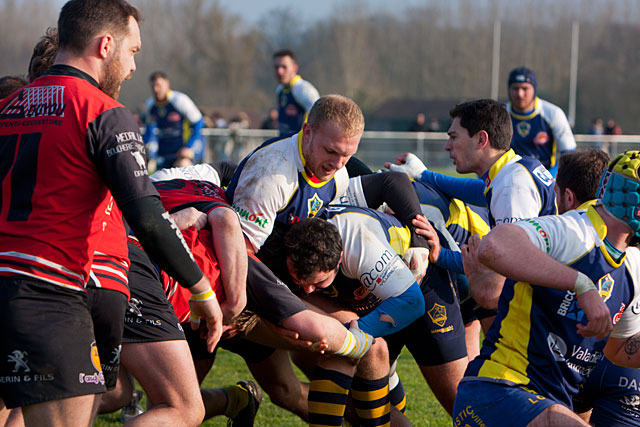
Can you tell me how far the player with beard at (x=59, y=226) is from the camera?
101 inches

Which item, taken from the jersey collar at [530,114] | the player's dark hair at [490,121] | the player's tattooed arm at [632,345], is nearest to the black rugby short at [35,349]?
the player's tattooed arm at [632,345]

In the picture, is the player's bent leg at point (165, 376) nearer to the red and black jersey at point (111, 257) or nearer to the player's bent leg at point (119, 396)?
the red and black jersey at point (111, 257)

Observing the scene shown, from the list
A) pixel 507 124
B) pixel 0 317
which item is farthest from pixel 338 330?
pixel 507 124

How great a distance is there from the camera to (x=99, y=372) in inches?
107

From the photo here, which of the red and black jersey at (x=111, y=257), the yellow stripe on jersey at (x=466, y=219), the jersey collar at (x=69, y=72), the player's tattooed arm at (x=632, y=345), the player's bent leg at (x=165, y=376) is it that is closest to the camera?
the jersey collar at (x=69, y=72)

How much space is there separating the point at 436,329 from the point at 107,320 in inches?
80.3

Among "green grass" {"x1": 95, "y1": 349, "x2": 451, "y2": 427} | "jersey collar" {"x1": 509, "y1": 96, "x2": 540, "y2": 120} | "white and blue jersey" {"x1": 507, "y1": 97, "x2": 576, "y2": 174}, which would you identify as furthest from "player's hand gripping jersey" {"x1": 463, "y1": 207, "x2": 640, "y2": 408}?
"jersey collar" {"x1": 509, "y1": 96, "x2": 540, "y2": 120}

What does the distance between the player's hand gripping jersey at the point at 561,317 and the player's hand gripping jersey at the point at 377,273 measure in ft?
2.74

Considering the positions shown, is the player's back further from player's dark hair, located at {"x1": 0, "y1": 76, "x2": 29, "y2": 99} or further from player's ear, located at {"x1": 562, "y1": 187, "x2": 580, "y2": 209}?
player's ear, located at {"x1": 562, "y1": 187, "x2": 580, "y2": 209}

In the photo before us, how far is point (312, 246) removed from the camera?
375 cm

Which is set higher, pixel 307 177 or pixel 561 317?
pixel 307 177

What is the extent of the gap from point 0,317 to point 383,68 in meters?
64.3

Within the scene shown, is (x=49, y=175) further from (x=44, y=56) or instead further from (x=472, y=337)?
(x=472, y=337)

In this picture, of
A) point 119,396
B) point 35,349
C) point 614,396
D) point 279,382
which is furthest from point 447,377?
point 35,349
